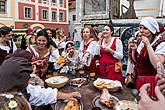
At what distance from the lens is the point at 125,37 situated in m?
4.56

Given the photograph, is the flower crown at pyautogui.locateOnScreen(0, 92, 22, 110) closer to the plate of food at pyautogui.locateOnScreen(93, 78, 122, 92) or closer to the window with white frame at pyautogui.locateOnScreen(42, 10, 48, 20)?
the plate of food at pyautogui.locateOnScreen(93, 78, 122, 92)

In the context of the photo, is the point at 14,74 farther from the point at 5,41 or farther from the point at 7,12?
the point at 7,12

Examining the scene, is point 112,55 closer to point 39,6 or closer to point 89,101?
point 89,101

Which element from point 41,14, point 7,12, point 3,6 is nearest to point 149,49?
point 7,12

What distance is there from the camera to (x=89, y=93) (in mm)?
2053

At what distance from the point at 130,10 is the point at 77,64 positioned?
328 centimetres

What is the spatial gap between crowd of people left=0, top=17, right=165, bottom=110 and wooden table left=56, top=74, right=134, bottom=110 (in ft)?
0.35

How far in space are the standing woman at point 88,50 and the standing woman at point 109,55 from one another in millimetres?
158

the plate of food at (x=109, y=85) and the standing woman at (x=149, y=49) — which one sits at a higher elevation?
the standing woman at (x=149, y=49)

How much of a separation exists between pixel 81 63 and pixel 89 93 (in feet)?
3.59

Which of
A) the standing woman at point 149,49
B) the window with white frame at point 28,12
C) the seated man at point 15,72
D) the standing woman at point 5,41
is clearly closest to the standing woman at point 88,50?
the standing woman at point 149,49

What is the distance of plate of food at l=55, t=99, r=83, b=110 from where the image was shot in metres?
1.70

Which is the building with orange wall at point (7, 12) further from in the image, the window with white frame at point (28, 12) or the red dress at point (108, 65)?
the red dress at point (108, 65)

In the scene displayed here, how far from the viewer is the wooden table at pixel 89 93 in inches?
71.9
